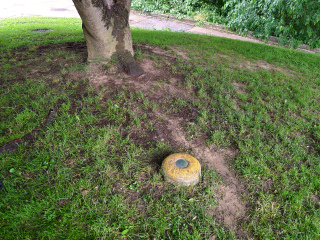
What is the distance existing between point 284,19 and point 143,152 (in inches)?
381

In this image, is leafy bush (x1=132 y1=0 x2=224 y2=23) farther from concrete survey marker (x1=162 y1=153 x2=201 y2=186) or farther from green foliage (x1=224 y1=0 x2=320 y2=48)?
concrete survey marker (x1=162 y1=153 x2=201 y2=186)

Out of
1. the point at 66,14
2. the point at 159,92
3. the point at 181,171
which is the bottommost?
the point at 181,171

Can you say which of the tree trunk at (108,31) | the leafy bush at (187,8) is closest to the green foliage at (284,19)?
the leafy bush at (187,8)

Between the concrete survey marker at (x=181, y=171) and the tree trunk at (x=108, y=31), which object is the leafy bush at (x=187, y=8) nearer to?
the tree trunk at (x=108, y=31)

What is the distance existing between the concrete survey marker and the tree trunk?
2.75 metres

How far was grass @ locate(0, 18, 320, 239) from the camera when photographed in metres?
2.24

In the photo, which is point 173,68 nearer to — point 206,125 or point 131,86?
point 131,86

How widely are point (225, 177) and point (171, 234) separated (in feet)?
3.54

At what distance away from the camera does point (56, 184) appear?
2.55 m

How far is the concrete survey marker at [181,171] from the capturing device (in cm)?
258

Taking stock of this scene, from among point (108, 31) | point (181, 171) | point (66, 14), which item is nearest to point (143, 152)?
point (181, 171)

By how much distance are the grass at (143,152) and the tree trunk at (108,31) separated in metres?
0.62

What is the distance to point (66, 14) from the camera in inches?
587

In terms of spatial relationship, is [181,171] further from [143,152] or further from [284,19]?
[284,19]
